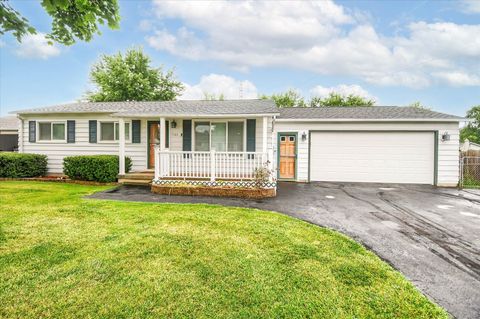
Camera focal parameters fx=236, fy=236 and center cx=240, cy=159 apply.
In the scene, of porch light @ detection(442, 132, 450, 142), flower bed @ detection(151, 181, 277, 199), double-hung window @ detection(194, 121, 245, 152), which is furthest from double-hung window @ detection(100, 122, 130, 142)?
porch light @ detection(442, 132, 450, 142)

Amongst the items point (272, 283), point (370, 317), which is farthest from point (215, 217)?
point (370, 317)

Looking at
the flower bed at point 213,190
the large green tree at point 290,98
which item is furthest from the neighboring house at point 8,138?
the large green tree at point 290,98

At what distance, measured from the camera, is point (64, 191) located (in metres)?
7.58

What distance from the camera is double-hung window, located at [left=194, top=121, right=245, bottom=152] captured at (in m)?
9.49

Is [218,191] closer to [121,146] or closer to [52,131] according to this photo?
[121,146]

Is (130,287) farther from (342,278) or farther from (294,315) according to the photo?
(342,278)

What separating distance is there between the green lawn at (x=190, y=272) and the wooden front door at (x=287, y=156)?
6.09 m

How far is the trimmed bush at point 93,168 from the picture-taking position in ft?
29.8

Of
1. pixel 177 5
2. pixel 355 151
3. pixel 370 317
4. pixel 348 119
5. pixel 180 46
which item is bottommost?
pixel 370 317

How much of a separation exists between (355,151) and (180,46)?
16.4 m

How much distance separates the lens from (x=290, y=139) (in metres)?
10.7

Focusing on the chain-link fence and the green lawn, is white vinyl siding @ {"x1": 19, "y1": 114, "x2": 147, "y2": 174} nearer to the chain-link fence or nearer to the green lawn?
the green lawn

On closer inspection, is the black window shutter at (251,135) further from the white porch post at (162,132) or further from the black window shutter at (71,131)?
the black window shutter at (71,131)

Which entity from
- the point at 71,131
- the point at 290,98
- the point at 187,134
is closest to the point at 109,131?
the point at 71,131
